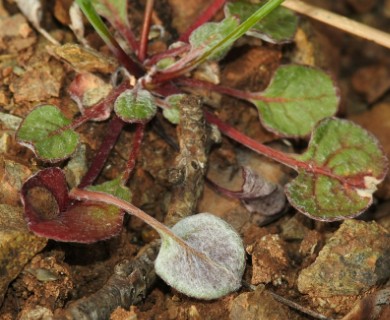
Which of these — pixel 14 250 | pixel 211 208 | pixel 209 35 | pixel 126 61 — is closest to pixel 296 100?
pixel 209 35

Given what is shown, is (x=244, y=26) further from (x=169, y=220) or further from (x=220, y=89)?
(x=169, y=220)

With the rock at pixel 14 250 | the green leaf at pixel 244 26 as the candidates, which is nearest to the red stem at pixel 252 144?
the green leaf at pixel 244 26

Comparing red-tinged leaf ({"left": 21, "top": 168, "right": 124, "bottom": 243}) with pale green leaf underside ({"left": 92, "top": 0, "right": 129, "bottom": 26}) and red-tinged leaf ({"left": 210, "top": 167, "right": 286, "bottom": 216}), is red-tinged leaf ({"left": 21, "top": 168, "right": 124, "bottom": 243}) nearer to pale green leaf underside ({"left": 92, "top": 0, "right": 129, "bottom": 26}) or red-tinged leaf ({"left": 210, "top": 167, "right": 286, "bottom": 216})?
red-tinged leaf ({"left": 210, "top": 167, "right": 286, "bottom": 216})

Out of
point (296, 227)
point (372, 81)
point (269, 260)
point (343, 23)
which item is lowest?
point (372, 81)

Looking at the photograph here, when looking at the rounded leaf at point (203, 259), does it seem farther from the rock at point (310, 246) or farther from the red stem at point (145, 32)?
the red stem at point (145, 32)

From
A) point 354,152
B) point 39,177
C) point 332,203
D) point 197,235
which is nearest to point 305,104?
point 354,152

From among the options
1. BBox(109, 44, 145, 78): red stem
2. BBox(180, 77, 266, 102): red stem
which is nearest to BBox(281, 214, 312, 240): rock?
BBox(180, 77, 266, 102): red stem

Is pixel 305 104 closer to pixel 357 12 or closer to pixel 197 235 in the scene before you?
pixel 197 235
